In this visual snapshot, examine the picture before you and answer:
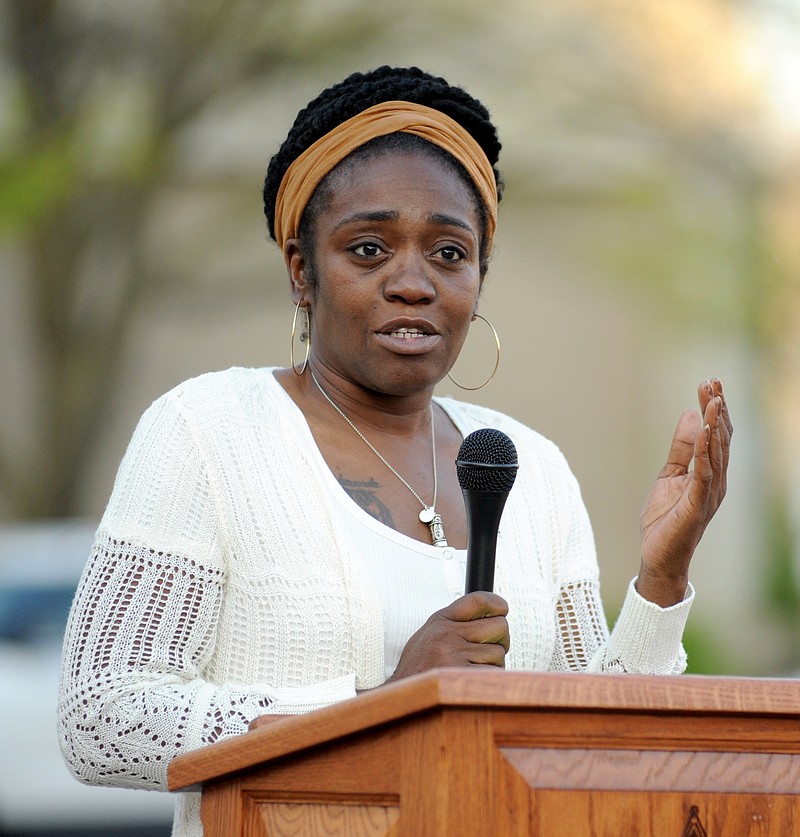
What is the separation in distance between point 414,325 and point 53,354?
10091 mm

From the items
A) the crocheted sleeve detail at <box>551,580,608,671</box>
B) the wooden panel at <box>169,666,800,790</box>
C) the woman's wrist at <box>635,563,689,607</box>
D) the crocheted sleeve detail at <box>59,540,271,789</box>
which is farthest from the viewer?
the crocheted sleeve detail at <box>551,580,608,671</box>

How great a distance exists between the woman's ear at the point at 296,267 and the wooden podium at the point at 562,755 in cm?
143

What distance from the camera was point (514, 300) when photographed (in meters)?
15.6

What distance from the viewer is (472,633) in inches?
95.7

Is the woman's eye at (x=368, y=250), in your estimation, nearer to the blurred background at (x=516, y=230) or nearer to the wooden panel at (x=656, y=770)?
the wooden panel at (x=656, y=770)

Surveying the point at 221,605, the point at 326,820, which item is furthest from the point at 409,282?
the point at 326,820

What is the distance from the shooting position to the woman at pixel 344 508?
2.80m

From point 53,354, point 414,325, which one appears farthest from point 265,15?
point 414,325

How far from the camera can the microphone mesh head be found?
2.56 metres

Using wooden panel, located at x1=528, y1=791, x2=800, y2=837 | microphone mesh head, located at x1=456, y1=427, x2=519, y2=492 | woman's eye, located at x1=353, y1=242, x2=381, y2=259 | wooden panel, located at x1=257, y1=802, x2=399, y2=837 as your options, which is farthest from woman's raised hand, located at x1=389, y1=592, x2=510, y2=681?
woman's eye, located at x1=353, y1=242, x2=381, y2=259

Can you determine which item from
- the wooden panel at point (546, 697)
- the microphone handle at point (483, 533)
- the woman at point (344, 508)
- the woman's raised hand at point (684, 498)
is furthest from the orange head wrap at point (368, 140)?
the wooden panel at point (546, 697)

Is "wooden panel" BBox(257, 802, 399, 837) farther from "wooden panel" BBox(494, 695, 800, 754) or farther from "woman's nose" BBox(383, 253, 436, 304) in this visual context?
"woman's nose" BBox(383, 253, 436, 304)

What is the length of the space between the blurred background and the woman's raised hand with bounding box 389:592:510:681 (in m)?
7.95

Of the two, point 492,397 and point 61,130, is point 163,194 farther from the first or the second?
point 492,397
